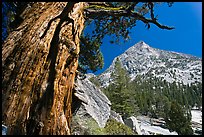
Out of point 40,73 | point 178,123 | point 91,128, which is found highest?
point 40,73

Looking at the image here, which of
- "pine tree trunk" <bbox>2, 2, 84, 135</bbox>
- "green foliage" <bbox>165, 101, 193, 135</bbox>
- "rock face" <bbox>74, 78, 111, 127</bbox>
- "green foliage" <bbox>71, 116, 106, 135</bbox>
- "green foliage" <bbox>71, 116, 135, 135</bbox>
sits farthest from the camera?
"green foliage" <bbox>165, 101, 193, 135</bbox>

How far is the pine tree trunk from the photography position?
3.65 m

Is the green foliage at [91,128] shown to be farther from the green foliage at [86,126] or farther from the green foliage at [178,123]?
the green foliage at [178,123]

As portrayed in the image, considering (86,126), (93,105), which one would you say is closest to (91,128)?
(86,126)

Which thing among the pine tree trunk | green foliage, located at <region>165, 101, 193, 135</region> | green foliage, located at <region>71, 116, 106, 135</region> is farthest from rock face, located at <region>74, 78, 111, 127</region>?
green foliage, located at <region>165, 101, 193, 135</region>

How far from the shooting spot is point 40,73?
409 cm

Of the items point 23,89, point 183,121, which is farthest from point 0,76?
point 183,121

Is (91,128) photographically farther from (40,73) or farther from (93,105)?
(40,73)

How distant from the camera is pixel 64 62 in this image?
447 cm

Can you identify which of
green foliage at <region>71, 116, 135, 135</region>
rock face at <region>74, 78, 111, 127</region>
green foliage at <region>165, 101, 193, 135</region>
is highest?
rock face at <region>74, 78, 111, 127</region>

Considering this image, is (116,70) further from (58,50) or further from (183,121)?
(58,50)

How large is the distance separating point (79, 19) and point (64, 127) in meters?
2.82

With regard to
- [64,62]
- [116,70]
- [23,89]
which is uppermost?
Answer: [116,70]

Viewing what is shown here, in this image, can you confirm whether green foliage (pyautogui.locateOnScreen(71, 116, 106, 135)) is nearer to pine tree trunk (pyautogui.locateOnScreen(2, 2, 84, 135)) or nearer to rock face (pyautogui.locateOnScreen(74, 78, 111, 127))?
rock face (pyautogui.locateOnScreen(74, 78, 111, 127))
